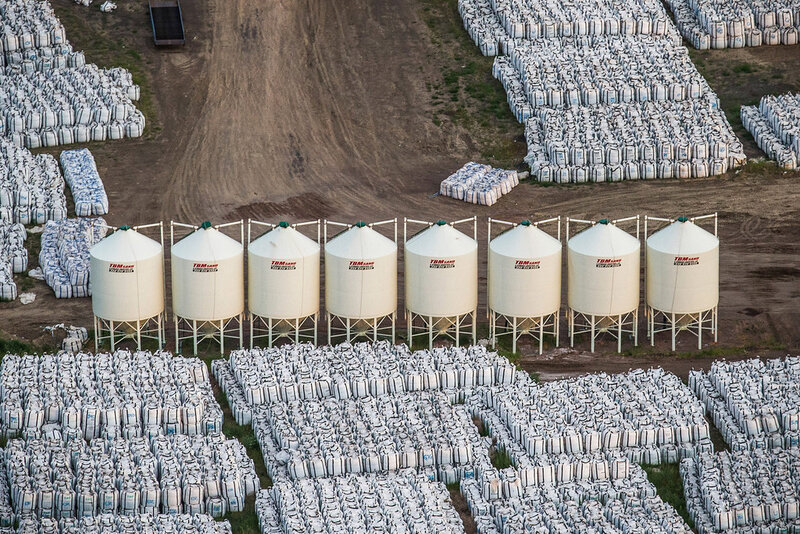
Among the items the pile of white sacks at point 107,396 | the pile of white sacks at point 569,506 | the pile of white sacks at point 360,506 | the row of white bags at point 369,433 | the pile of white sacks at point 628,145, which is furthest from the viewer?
the pile of white sacks at point 628,145

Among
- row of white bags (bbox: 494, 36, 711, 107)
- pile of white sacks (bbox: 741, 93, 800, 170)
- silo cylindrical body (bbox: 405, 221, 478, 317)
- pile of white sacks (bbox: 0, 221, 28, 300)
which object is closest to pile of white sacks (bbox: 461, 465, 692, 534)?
silo cylindrical body (bbox: 405, 221, 478, 317)

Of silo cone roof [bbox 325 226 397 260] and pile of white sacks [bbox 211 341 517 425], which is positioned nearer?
pile of white sacks [bbox 211 341 517 425]

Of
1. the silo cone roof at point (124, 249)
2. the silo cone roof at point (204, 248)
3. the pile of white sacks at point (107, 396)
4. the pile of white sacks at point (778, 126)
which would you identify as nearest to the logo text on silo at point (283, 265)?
the silo cone roof at point (204, 248)

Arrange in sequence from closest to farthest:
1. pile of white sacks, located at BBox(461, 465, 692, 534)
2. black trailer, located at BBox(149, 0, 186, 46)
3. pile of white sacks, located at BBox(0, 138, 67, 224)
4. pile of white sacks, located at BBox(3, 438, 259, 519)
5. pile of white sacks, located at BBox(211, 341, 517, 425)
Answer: pile of white sacks, located at BBox(461, 465, 692, 534) < pile of white sacks, located at BBox(3, 438, 259, 519) < pile of white sacks, located at BBox(211, 341, 517, 425) < pile of white sacks, located at BBox(0, 138, 67, 224) < black trailer, located at BBox(149, 0, 186, 46)

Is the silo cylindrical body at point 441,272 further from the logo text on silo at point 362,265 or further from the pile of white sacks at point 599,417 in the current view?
the pile of white sacks at point 599,417

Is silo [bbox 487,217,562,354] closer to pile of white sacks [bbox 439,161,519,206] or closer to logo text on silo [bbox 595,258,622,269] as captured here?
logo text on silo [bbox 595,258,622,269]

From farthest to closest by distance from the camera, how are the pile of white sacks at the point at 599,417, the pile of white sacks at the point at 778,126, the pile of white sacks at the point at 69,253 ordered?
1. the pile of white sacks at the point at 778,126
2. the pile of white sacks at the point at 69,253
3. the pile of white sacks at the point at 599,417
